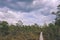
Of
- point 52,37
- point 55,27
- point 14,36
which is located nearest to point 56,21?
point 55,27

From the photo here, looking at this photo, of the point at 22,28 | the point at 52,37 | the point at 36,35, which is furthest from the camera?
the point at 22,28

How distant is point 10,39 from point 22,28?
6.31m

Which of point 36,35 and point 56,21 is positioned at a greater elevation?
point 56,21

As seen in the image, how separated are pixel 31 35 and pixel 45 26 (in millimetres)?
2697

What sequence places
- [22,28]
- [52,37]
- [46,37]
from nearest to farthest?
[52,37]
[46,37]
[22,28]

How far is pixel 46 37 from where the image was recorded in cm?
2819

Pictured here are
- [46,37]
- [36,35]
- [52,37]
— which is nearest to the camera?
[52,37]

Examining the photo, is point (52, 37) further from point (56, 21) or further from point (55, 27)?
point (56, 21)

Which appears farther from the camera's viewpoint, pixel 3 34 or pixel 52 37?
pixel 3 34

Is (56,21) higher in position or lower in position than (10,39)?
higher

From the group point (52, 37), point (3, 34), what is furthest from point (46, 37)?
point (3, 34)

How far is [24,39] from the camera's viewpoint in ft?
96.1

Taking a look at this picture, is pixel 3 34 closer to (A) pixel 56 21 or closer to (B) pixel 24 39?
(B) pixel 24 39

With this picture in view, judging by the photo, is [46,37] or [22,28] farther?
[22,28]
